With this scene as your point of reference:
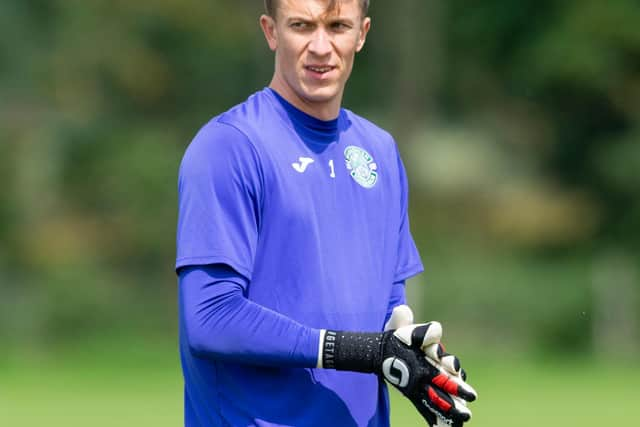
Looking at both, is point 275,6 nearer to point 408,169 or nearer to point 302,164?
point 302,164

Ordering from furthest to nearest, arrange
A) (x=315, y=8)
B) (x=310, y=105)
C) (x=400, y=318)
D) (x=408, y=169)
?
(x=408, y=169)
(x=310, y=105)
(x=315, y=8)
(x=400, y=318)

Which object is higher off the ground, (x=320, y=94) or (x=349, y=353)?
(x=320, y=94)

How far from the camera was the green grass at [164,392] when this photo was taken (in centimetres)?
1298

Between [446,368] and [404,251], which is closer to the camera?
[446,368]

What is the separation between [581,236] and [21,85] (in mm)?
12247

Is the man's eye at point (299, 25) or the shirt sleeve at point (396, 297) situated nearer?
the man's eye at point (299, 25)

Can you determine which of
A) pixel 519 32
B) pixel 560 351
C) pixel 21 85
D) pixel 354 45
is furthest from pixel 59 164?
pixel 354 45

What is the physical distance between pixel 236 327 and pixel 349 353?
12.4 inches

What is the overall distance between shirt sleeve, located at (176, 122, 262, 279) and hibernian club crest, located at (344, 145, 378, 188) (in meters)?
0.40

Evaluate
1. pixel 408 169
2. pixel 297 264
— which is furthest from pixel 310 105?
pixel 408 169

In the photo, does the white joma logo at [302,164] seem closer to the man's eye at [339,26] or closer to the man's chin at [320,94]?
the man's chin at [320,94]

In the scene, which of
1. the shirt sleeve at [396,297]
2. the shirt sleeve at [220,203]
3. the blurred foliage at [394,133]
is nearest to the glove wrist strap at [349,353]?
the shirt sleeve at [220,203]

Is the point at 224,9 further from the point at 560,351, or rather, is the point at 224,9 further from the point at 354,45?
the point at 354,45

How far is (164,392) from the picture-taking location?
50.5 feet
